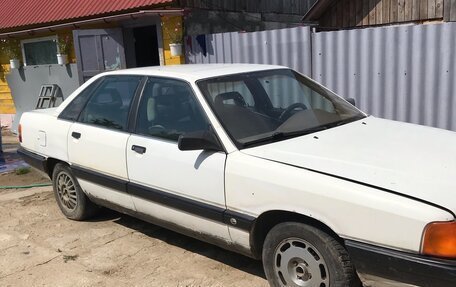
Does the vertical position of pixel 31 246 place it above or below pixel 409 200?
below

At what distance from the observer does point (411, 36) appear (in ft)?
19.7

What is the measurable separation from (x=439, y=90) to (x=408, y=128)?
103 inches

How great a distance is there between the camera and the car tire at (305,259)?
2721mm

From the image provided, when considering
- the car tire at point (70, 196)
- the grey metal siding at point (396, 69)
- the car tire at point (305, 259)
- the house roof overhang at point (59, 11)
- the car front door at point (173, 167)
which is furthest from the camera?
the house roof overhang at point (59, 11)

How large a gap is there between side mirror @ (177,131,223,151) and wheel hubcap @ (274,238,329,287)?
0.81m

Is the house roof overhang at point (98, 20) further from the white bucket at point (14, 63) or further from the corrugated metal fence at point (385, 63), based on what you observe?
the corrugated metal fence at point (385, 63)

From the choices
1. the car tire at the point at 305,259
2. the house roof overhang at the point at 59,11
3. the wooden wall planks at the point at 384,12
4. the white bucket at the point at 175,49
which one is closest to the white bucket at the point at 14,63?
the house roof overhang at the point at 59,11

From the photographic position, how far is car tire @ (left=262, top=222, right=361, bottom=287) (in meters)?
2.72

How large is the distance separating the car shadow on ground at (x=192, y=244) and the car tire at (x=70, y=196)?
7.8 inches

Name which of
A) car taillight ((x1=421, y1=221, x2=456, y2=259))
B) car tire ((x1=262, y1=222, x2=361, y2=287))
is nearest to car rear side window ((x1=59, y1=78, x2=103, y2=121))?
car tire ((x1=262, y1=222, x2=361, y2=287))

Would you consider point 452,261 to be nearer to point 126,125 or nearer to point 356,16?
point 126,125

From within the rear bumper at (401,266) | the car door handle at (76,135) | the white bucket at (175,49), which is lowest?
the rear bumper at (401,266)

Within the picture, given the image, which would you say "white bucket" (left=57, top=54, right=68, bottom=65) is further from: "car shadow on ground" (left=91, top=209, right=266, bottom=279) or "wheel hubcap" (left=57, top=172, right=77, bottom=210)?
"car shadow on ground" (left=91, top=209, right=266, bottom=279)

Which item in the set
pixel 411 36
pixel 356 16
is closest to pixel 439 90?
pixel 411 36
